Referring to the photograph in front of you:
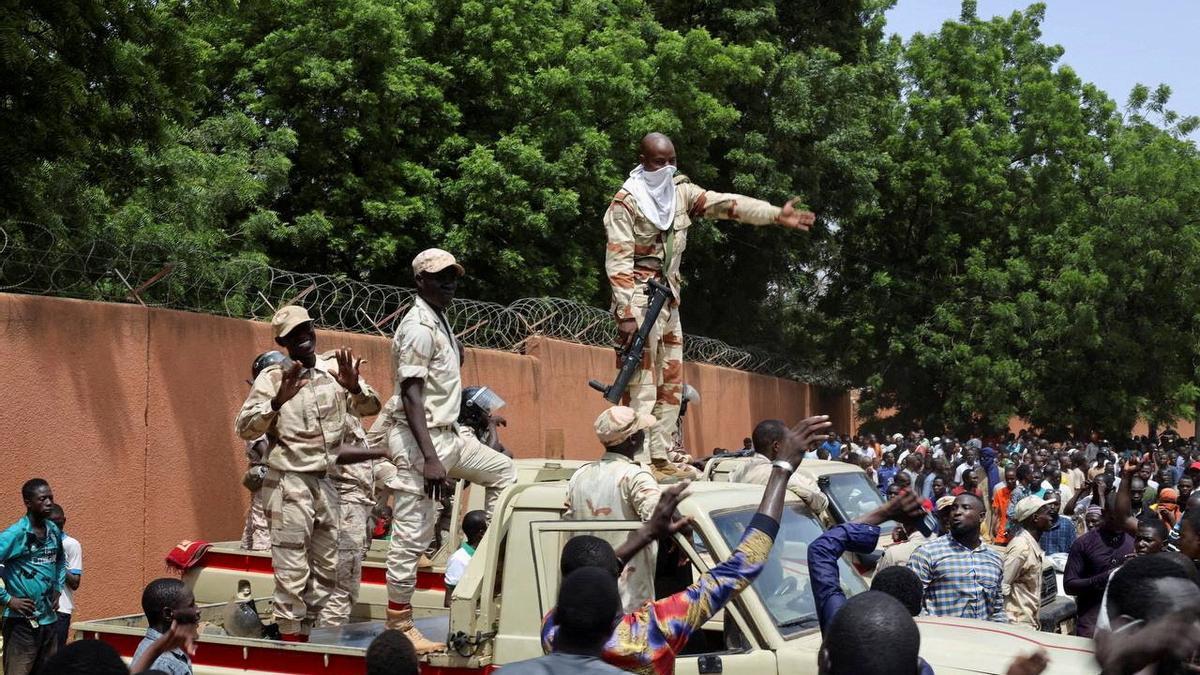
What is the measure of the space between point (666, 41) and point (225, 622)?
58.3 feet

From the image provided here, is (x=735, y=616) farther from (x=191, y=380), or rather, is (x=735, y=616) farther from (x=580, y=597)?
Result: (x=191, y=380)

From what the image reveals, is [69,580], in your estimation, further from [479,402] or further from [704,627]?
[704,627]

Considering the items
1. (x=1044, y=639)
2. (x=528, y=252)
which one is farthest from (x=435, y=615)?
(x=528, y=252)

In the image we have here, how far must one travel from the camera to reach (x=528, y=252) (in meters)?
19.9

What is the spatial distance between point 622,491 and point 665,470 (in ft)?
6.51

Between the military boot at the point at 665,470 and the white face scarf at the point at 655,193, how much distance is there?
4.72 feet

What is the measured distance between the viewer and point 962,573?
6910 millimetres

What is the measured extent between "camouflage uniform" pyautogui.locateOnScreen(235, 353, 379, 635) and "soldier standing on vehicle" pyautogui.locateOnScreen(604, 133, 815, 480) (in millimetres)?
1726

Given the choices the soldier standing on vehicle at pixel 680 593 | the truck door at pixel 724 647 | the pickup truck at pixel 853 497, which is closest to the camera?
the soldier standing on vehicle at pixel 680 593

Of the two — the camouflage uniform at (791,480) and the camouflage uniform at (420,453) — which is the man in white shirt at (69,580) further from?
the camouflage uniform at (791,480)

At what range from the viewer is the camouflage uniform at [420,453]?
6625 millimetres

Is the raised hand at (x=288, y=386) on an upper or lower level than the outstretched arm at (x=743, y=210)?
lower

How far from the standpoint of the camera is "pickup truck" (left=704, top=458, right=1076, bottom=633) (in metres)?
8.67

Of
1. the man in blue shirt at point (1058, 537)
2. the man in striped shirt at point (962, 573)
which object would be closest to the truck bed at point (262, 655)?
the man in striped shirt at point (962, 573)
